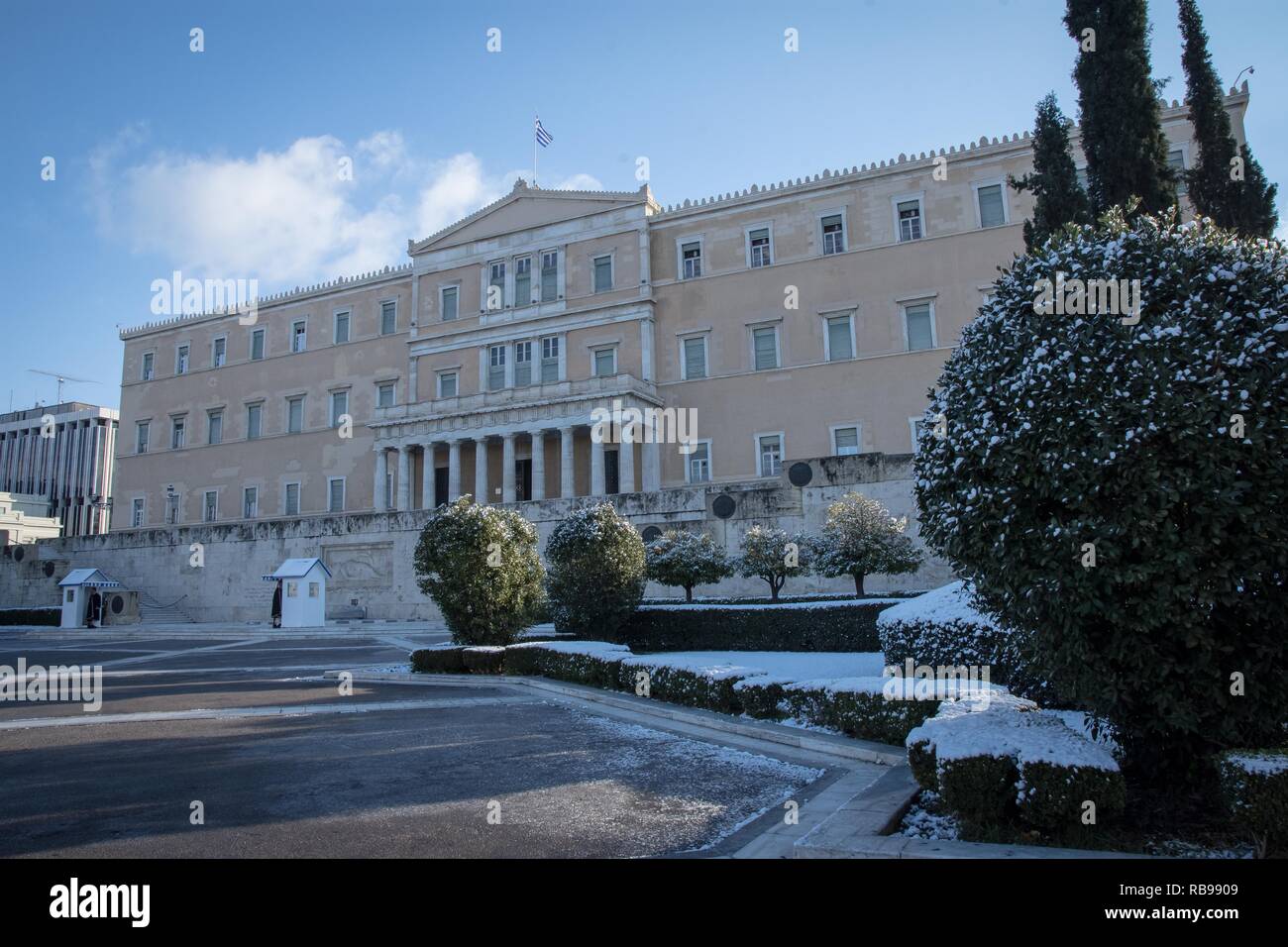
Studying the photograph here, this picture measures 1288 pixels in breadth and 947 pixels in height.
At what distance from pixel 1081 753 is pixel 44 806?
6994mm

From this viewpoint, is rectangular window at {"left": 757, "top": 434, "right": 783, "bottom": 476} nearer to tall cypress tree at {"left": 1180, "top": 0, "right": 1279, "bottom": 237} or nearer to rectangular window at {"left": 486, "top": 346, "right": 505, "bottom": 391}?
rectangular window at {"left": 486, "top": 346, "right": 505, "bottom": 391}

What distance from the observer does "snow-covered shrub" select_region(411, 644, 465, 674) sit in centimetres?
1582

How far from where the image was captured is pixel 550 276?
4497 cm

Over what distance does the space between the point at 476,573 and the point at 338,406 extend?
121 ft

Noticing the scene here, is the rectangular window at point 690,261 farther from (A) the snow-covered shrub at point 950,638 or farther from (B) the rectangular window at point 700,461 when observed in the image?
(A) the snow-covered shrub at point 950,638

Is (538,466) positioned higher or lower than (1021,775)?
higher

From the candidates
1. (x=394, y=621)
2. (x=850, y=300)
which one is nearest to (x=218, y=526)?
(x=394, y=621)

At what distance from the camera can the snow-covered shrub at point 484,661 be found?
15602 millimetres

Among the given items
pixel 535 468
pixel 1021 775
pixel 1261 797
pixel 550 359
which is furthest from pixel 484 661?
pixel 550 359

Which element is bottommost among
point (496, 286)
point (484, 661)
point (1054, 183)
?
point (484, 661)

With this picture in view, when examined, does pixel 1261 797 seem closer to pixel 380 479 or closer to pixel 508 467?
pixel 508 467

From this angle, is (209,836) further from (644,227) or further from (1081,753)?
(644,227)

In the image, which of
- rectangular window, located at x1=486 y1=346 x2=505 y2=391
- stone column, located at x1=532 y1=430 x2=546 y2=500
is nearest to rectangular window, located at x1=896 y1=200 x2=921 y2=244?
stone column, located at x1=532 y1=430 x2=546 y2=500
